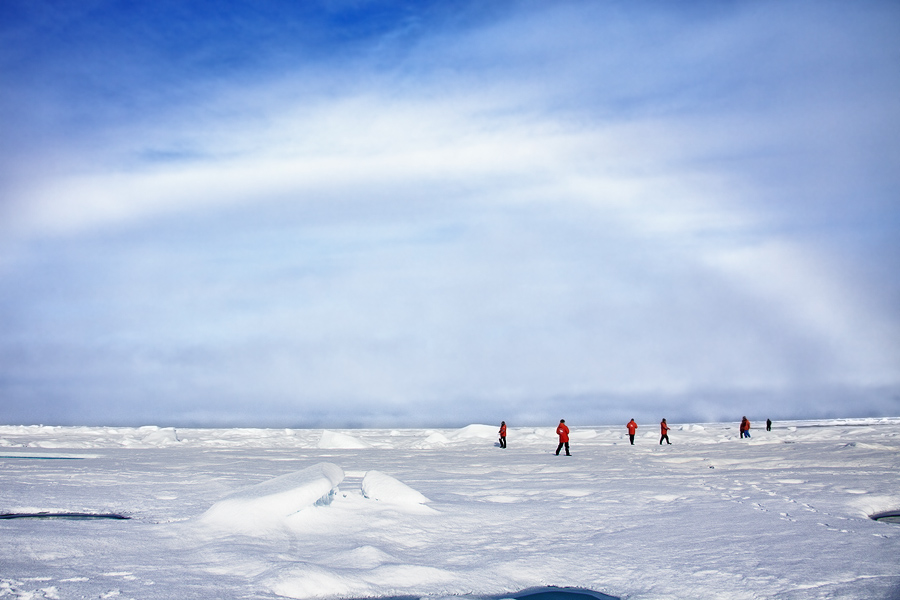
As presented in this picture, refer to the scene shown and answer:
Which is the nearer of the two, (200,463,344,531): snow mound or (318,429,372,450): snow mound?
(200,463,344,531): snow mound

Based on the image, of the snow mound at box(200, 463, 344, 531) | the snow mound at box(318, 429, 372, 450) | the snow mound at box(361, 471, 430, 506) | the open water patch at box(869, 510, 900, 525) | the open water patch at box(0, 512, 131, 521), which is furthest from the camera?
the snow mound at box(318, 429, 372, 450)

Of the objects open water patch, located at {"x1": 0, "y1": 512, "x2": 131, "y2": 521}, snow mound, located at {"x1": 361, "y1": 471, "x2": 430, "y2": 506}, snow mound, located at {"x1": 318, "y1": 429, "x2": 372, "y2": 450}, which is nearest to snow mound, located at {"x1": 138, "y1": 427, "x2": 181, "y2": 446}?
snow mound, located at {"x1": 318, "y1": 429, "x2": 372, "y2": 450}

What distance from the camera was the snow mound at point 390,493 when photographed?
34.4 ft

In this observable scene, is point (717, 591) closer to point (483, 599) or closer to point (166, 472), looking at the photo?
point (483, 599)

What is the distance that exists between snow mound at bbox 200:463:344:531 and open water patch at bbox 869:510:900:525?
29.7 feet

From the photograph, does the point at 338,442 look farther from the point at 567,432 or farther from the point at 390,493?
the point at 390,493

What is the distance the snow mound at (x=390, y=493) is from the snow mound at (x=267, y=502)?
93cm

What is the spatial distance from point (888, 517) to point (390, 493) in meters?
8.54

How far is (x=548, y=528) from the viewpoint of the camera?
948 cm

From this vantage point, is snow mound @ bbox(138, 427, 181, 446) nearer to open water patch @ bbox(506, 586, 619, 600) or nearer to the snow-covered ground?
the snow-covered ground

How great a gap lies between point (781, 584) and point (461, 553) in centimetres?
368

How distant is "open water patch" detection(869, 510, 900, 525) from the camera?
1009 centimetres

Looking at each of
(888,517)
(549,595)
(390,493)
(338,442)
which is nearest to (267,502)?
(390,493)

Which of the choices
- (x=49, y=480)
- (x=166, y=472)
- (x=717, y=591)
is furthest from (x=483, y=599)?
(x=166, y=472)
